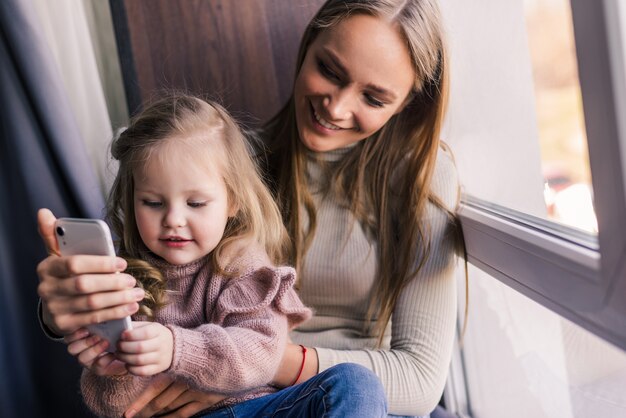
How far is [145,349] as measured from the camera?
0.89m

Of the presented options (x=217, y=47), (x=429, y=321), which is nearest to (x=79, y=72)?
(x=217, y=47)

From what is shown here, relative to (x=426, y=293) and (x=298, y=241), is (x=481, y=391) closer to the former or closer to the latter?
(x=426, y=293)

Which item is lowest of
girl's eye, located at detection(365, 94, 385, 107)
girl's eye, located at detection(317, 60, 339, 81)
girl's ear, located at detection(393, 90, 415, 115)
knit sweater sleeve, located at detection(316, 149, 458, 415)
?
knit sweater sleeve, located at detection(316, 149, 458, 415)

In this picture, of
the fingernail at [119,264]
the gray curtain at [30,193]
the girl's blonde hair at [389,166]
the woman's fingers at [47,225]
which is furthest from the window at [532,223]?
the gray curtain at [30,193]

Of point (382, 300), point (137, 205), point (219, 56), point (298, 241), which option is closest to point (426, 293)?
point (382, 300)

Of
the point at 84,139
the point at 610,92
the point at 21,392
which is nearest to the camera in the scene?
the point at 610,92

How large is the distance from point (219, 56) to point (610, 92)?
3.37 ft

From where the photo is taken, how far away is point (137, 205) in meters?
1.08

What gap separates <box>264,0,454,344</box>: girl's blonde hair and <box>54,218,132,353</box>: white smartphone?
1.71 feet

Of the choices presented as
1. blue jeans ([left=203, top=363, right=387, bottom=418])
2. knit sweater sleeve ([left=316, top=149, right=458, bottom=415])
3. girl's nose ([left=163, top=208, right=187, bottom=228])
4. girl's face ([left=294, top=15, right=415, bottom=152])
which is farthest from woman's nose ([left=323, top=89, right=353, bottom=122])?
blue jeans ([left=203, top=363, right=387, bottom=418])

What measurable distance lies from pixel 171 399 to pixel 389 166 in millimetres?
643

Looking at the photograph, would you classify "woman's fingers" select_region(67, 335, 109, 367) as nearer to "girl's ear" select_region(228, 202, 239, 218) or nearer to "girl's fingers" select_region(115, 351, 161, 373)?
"girl's fingers" select_region(115, 351, 161, 373)

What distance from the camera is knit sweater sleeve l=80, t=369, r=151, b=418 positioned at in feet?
3.40

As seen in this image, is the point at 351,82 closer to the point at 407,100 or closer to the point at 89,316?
the point at 407,100
